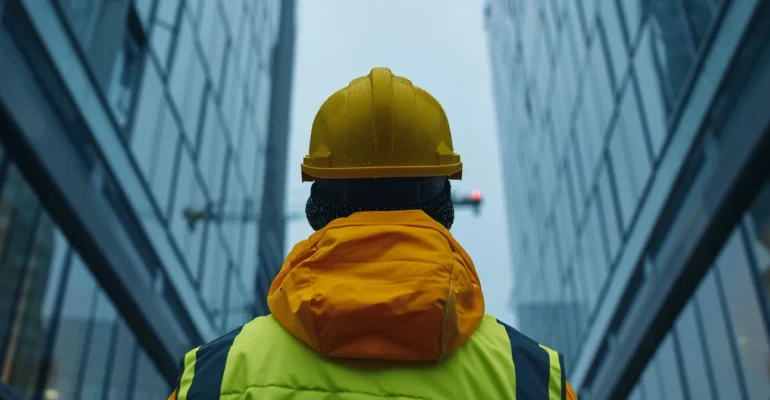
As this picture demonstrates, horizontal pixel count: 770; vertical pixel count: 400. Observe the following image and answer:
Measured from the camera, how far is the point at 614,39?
15.7m

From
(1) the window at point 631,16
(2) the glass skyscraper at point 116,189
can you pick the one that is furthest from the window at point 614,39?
(2) the glass skyscraper at point 116,189

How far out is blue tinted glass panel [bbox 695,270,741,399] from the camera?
10359 mm

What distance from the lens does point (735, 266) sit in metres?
9.95

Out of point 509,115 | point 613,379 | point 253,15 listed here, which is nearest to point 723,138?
point 613,379

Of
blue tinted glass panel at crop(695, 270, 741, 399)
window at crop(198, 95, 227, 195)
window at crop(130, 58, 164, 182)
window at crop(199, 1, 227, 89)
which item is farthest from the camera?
window at crop(198, 95, 227, 195)

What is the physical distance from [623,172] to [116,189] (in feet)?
28.5

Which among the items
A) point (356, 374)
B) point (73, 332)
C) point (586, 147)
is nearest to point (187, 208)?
point (73, 332)

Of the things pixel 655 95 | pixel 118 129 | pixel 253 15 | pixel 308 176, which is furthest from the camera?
pixel 253 15

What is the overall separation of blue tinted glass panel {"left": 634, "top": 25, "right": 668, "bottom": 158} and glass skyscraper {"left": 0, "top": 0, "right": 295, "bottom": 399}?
7.78 m

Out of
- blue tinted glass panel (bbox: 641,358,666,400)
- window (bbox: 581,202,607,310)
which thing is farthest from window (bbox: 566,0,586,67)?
blue tinted glass panel (bbox: 641,358,666,400)

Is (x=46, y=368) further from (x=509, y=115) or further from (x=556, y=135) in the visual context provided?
(x=509, y=115)

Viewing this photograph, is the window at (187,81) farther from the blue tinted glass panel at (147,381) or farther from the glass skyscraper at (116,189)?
the blue tinted glass panel at (147,381)

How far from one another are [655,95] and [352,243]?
38.5 feet

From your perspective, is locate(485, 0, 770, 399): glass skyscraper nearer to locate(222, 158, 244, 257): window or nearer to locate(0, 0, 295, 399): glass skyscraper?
locate(0, 0, 295, 399): glass skyscraper
